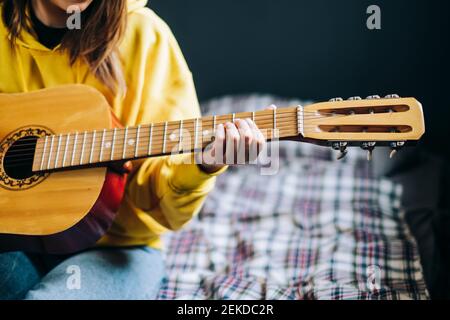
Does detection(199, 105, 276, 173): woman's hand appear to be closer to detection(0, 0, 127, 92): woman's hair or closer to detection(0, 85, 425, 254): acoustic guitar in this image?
detection(0, 85, 425, 254): acoustic guitar

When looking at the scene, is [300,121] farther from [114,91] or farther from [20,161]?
[20,161]

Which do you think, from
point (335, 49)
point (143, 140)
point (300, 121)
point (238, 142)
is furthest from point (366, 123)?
point (335, 49)

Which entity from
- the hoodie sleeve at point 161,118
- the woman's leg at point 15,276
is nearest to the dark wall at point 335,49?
the hoodie sleeve at point 161,118

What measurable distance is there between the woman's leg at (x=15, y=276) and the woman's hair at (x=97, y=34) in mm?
404

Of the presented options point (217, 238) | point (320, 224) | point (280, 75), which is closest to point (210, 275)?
point (217, 238)

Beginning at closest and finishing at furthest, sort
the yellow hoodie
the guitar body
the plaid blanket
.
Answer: the guitar body < the yellow hoodie < the plaid blanket

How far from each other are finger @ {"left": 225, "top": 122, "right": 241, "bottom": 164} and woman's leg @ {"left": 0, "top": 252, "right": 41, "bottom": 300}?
0.52 meters

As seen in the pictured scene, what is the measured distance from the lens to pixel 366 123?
840 millimetres

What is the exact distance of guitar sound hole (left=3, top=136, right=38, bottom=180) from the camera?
1.04 meters

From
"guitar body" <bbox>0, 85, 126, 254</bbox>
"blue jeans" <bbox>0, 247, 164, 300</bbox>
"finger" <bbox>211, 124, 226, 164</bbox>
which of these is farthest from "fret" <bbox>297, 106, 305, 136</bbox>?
"blue jeans" <bbox>0, 247, 164, 300</bbox>

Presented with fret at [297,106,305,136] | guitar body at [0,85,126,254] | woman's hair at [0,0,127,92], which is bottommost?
guitar body at [0,85,126,254]

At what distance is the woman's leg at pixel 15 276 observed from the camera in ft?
3.50

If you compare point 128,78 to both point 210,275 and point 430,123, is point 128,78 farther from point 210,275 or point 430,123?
point 430,123

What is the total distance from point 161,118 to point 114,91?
0.39 ft
